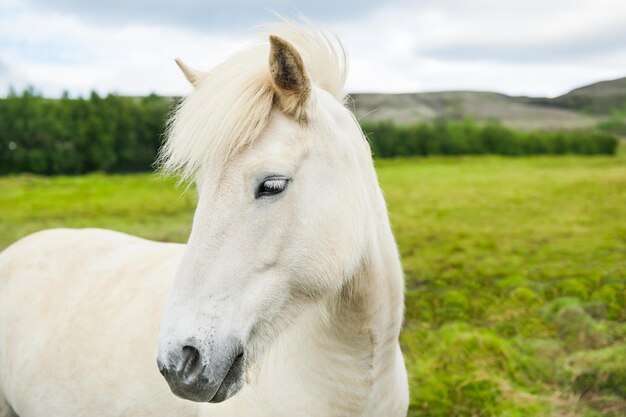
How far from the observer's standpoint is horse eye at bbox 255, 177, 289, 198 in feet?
5.81

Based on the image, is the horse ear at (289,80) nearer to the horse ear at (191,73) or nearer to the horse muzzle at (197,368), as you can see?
the horse ear at (191,73)

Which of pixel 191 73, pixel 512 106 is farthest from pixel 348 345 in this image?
pixel 512 106

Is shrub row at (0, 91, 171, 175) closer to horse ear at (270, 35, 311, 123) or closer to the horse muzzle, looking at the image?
horse ear at (270, 35, 311, 123)

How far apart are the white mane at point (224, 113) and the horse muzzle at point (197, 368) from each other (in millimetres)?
623

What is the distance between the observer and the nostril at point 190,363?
1626 millimetres

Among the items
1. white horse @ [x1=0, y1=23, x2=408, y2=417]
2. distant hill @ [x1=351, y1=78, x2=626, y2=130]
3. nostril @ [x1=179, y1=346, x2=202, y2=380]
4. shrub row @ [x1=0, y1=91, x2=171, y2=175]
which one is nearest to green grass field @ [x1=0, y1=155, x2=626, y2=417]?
white horse @ [x1=0, y1=23, x2=408, y2=417]

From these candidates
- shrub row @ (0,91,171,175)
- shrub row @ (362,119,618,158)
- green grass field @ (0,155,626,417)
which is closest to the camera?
green grass field @ (0,155,626,417)

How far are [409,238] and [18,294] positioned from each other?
27.4 feet

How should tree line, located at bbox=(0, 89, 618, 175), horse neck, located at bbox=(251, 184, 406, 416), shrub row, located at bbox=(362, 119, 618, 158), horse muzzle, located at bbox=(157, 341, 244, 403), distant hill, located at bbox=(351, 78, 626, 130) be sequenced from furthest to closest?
tree line, located at bbox=(0, 89, 618, 175), shrub row, located at bbox=(362, 119, 618, 158), distant hill, located at bbox=(351, 78, 626, 130), horse neck, located at bbox=(251, 184, 406, 416), horse muzzle, located at bbox=(157, 341, 244, 403)

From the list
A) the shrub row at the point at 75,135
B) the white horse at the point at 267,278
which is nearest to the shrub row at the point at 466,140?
the shrub row at the point at 75,135

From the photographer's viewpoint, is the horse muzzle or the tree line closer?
the horse muzzle

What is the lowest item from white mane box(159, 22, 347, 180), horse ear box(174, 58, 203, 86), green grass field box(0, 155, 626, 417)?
green grass field box(0, 155, 626, 417)

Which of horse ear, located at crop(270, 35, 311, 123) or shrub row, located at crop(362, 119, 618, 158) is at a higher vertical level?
horse ear, located at crop(270, 35, 311, 123)

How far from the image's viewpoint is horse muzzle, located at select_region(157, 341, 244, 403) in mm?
1623
